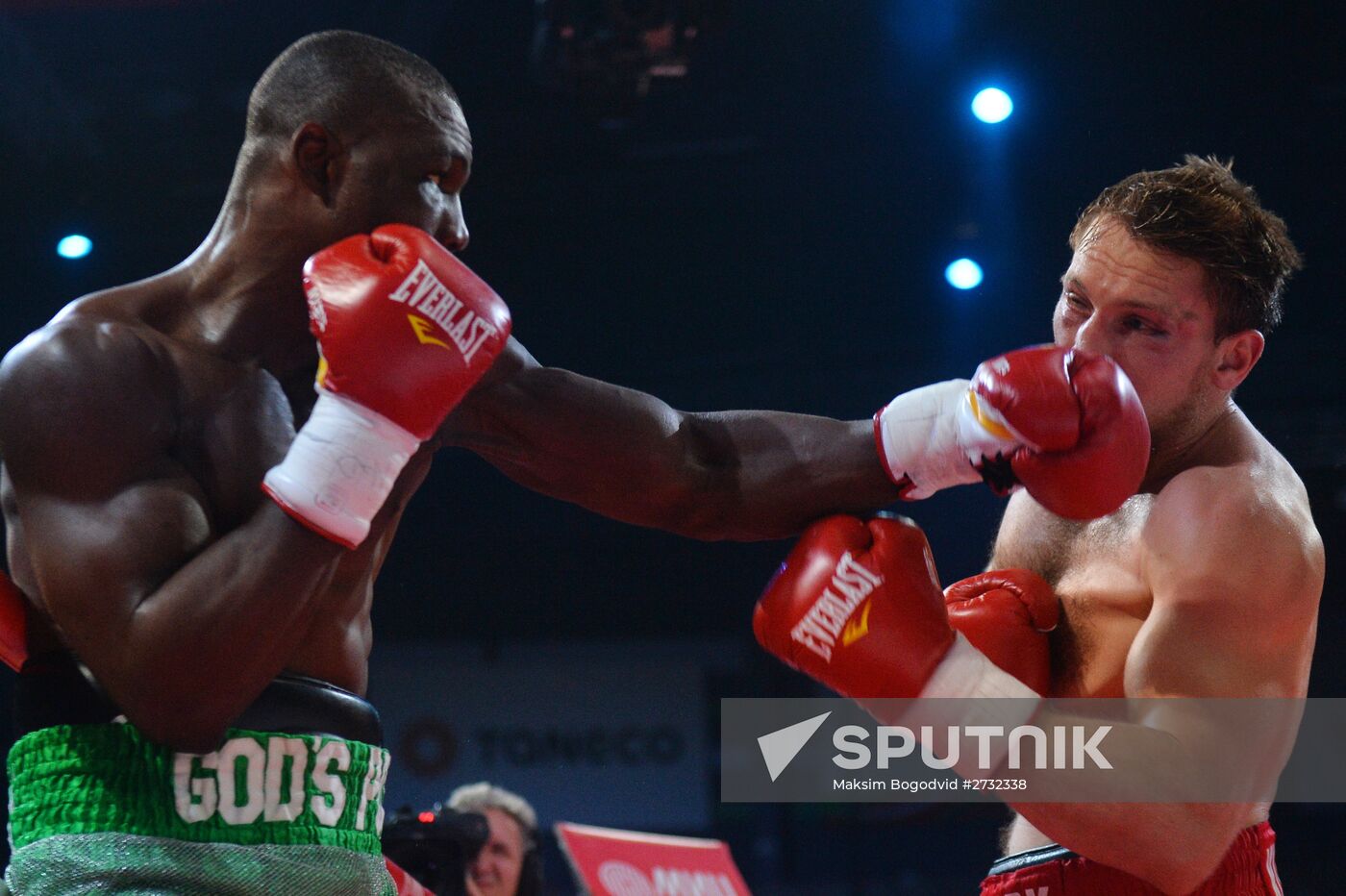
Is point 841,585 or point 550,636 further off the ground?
point 550,636

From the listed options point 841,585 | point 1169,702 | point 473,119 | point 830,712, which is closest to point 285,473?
point 841,585

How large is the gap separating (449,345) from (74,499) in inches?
17.2

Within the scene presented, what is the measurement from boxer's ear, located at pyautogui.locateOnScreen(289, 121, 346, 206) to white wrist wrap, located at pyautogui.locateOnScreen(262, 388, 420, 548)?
372 mm

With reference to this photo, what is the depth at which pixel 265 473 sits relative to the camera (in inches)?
61.7

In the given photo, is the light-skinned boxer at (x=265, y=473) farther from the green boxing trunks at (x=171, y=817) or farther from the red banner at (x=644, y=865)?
the red banner at (x=644, y=865)

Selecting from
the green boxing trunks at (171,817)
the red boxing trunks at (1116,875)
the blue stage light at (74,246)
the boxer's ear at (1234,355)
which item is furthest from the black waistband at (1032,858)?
the blue stage light at (74,246)

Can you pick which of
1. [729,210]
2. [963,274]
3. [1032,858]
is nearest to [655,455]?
[1032,858]

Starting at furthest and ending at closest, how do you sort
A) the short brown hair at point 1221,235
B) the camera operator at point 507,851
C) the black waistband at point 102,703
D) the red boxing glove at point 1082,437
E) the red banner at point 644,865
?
the camera operator at point 507,851, the red banner at point 644,865, the short brown hair at point 1221,235, the red boxing glove at point 1082,437, the black waistband at point 102,703

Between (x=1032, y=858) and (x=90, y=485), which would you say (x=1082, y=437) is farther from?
(x=90, y=485)

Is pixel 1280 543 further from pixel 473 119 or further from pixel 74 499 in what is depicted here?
pixel 473 119

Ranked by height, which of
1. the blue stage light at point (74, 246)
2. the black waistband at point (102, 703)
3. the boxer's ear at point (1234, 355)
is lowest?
the black waistband at point (102, 703)

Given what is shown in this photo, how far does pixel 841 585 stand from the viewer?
170 centimetres

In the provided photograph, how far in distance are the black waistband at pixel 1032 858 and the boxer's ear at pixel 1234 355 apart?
725mm

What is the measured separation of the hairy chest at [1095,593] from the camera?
6.17ft
